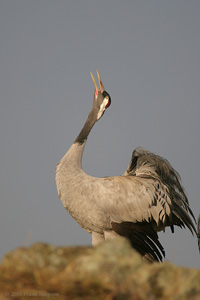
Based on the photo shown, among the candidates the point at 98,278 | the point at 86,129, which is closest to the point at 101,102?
the point at 86,129

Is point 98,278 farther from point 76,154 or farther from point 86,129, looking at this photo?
point 86,129

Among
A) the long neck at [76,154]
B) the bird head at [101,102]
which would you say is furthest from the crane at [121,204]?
the bird head at [101,102]

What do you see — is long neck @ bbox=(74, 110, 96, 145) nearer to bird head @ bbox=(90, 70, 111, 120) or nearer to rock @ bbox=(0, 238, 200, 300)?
bird head @ bbox=(90, 70, 111, 120)

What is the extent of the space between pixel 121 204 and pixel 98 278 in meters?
5.47

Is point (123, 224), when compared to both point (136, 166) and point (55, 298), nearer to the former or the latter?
point (136, 166)

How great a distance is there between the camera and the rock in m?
2.31

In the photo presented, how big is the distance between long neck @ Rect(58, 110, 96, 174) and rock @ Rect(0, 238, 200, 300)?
5.23 metres

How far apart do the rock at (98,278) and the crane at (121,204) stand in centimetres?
482

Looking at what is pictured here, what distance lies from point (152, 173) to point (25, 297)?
650 cm

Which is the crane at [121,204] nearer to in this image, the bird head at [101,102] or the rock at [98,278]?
the bird head at [101,102]

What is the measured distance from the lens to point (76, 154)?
27.0ft

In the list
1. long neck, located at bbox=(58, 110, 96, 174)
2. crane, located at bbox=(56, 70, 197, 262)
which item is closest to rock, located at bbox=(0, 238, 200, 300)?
crane, located at bbox=(56, 70, 197, 262)

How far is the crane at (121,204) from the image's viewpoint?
7.51m

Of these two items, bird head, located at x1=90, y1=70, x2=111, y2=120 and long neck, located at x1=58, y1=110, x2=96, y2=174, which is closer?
long neck, located at x1=58, y1=110, x2=96, y2=174
